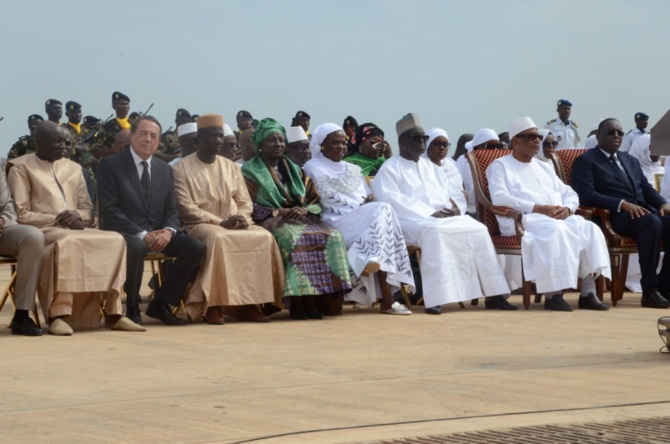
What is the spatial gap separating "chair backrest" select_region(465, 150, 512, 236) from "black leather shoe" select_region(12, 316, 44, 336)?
446cm

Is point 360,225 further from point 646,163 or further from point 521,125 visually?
point 646,163

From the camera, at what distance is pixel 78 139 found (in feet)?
53.9

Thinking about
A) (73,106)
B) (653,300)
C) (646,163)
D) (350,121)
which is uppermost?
(73,106)

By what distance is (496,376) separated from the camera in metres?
6.52

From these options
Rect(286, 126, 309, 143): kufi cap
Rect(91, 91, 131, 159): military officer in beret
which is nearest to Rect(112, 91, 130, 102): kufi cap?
Rect(91, 91, 131, 159): military officer in beret

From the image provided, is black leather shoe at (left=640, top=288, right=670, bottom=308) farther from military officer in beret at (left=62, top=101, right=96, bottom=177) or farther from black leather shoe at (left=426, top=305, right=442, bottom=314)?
military officer in beret at (left=62, top=101, right=96, bottom=177)

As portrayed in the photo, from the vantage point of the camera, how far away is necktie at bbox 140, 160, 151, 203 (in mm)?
9875

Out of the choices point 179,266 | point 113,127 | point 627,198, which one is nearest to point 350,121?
point 113,127

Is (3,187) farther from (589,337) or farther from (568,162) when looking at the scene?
(568,162)

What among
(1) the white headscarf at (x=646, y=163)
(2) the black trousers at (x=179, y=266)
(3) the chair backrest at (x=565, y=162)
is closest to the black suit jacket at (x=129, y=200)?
(2) the black trousers at (x=179, y=266)

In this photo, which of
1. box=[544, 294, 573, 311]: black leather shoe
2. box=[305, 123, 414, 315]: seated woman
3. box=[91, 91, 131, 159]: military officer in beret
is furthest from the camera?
box=[91, 91, 131, 159]: military officer in beret

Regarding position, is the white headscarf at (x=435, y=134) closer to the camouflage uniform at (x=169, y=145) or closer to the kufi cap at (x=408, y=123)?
the kufi cap at (x=408, y=123)

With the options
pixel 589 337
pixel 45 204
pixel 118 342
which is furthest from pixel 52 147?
pixel 589 337

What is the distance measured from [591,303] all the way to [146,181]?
12.9ft
